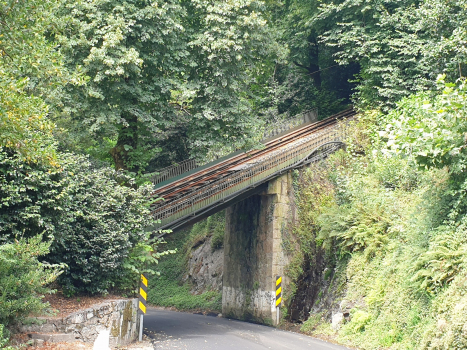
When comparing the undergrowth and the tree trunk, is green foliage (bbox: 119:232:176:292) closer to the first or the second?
the tree trunk

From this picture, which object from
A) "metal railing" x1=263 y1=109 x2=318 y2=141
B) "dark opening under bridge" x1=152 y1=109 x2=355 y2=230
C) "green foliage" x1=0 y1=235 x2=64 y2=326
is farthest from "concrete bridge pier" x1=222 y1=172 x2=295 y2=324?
"green foliage" x1=0 y1=235 x2=64 y2=326

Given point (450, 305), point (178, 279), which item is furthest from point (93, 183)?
point (178, 279)

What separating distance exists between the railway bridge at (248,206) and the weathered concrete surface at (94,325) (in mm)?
4864

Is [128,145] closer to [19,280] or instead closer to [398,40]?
[19,280]

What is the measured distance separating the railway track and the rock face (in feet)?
23.0

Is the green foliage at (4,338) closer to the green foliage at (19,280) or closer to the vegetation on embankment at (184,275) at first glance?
the green foliage at (19,280)

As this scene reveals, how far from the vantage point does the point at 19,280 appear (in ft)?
30.5

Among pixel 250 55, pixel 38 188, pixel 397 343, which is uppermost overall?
pixel 250 55

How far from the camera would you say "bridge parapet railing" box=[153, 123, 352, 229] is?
60.1 ft

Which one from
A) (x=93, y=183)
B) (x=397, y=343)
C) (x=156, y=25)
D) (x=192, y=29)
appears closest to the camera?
(x=397, y=343)

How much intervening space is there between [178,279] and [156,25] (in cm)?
1869

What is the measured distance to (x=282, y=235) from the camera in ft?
70.2

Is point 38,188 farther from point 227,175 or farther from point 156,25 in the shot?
point 227,175

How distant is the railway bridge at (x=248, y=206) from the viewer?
763 inches
